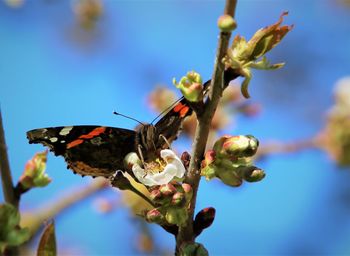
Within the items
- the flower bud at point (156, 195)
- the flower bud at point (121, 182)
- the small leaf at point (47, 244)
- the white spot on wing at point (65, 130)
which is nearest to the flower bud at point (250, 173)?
the flower bud at point (156, 195)

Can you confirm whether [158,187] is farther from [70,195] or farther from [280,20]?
[70,195]

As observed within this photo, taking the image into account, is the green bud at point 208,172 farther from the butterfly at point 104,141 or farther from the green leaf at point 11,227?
the green leaf at point 11,227

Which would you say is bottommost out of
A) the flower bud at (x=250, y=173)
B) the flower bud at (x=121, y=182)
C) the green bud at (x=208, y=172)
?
the flower bud at (x=121, y=182)

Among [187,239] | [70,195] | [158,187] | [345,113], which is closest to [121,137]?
[158,187]

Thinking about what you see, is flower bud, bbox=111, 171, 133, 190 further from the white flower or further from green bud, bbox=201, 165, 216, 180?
green bud, bbox=201, 165, 216, 180

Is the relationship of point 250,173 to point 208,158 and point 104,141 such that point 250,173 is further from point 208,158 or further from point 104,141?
point 104,141

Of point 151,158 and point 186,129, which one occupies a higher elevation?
Result: point 186,129
